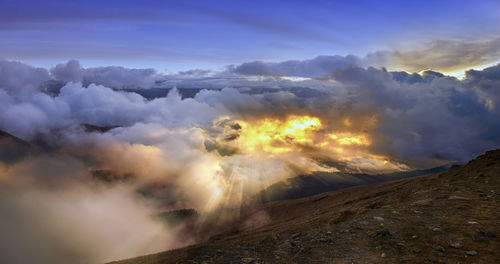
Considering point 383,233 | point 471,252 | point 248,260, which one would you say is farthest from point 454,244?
point 248,260

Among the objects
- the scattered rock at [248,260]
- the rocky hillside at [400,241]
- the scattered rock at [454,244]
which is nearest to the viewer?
the rocky hillside at [400,241]

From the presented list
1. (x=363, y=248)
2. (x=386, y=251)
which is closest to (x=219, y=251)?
(x=363, y=248)

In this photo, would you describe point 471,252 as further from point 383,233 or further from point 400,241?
point 383,233

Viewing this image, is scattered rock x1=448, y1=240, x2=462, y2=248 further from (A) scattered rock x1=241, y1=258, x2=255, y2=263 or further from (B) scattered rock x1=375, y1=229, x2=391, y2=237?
(A) scattered rock x1=241, y1=258, x2=255, y2=263

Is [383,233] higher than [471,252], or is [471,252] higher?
[471,252]

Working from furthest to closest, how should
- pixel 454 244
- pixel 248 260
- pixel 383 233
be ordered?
pixel 383 233 < pixel 248 260 < pixel 454 244

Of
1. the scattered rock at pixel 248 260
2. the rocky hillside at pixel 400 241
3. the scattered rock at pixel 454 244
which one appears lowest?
the scattered rock at pixel 248 260

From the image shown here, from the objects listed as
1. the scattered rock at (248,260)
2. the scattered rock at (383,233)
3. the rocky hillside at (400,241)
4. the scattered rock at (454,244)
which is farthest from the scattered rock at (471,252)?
the scattered rock at (248,260)

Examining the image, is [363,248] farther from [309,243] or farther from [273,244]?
[273,244]

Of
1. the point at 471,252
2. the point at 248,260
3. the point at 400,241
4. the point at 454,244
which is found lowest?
the point at 248,260

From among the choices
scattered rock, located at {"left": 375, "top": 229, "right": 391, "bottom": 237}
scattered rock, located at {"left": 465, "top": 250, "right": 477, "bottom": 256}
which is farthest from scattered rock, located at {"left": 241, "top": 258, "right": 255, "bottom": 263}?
scattered rock, located at {"left": 465, "top": 250, "right": 477, "bottom": 256}

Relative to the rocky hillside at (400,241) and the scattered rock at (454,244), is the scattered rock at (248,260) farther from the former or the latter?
the scattered rock at (454,244)

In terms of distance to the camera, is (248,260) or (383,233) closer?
(248,260)

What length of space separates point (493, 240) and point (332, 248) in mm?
8992
